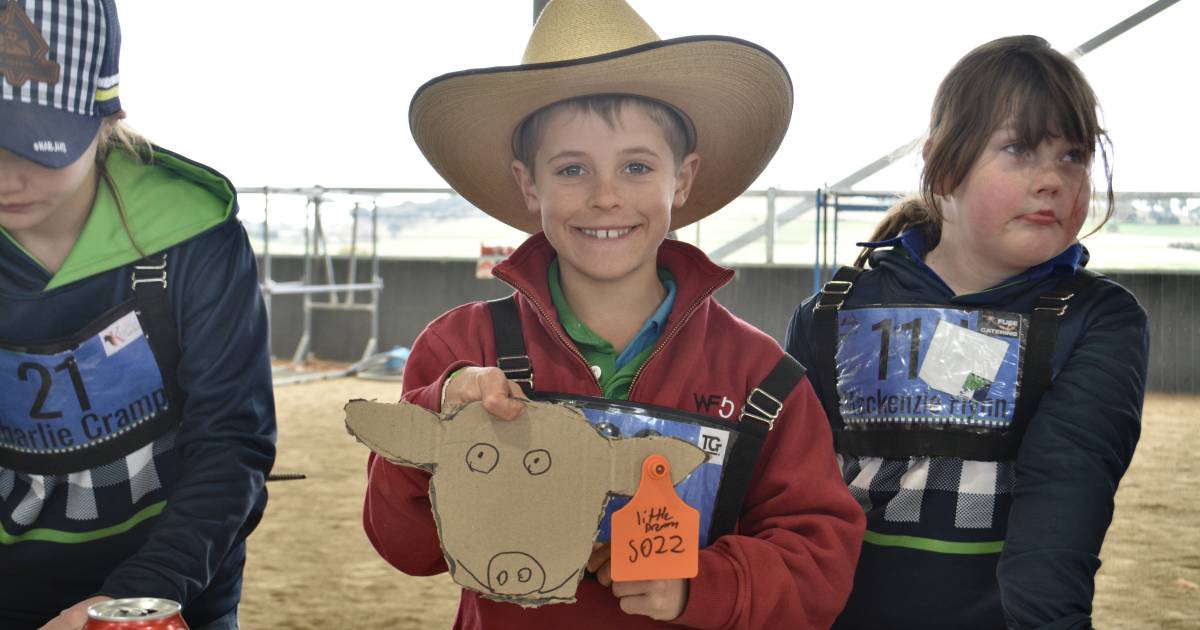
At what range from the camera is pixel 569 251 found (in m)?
1.18

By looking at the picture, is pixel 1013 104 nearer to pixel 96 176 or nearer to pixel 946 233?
pixel 946 233

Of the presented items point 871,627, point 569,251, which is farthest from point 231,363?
point 871,627

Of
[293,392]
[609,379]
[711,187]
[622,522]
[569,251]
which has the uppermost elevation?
[711,187]

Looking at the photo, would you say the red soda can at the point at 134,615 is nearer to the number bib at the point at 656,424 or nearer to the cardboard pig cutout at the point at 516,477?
the cardboard pig cutout at the point at 516,477

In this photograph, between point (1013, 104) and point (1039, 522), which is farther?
point (1013, 104)

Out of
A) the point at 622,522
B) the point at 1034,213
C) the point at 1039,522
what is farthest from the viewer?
the point at 1034,213

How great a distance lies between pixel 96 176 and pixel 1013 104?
1.08 metres

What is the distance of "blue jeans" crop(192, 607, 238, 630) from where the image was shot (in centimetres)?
127

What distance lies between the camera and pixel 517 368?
1.13 metres

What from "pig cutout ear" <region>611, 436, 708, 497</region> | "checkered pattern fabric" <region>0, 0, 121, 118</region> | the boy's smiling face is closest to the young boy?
the boy's smiling face

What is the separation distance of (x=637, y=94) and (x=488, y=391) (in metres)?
0.43

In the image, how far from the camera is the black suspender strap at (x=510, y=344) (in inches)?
44.4

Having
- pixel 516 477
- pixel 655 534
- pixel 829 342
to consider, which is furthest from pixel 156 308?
pixel 829 342

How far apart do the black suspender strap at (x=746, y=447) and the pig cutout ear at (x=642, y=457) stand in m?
0.17
